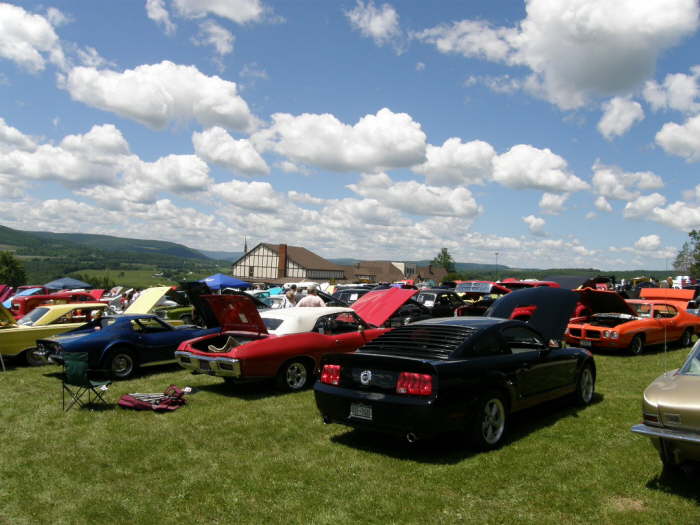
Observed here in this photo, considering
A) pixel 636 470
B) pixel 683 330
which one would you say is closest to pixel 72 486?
pixel 636 470

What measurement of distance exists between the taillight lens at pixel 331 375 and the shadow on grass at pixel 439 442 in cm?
74

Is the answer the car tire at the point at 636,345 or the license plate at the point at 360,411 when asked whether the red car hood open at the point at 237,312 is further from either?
the car tire at the point at 636,345

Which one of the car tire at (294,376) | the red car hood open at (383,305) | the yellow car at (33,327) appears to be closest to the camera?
the car tire at (294,376)

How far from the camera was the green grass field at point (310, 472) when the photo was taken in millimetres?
4504

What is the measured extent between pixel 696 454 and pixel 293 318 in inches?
255

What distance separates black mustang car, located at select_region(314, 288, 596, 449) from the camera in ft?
18.1

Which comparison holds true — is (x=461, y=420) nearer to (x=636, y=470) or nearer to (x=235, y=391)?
(x=636, y=470)

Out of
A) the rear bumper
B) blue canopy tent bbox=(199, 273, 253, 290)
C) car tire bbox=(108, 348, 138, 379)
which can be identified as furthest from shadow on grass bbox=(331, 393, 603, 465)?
blue canopy tent bbox=(199, 273, 253, 290)

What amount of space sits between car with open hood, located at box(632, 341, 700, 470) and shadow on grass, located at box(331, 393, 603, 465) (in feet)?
5.94

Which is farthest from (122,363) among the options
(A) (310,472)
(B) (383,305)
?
(A) (310,472)

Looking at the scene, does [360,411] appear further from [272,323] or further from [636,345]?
[636,345]

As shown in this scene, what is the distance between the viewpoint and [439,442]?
6312mm

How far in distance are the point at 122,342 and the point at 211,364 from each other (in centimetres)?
296

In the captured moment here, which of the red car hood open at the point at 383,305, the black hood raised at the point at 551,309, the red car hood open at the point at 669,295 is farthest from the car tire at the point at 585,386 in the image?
the red car hood open at the point at 669,295
